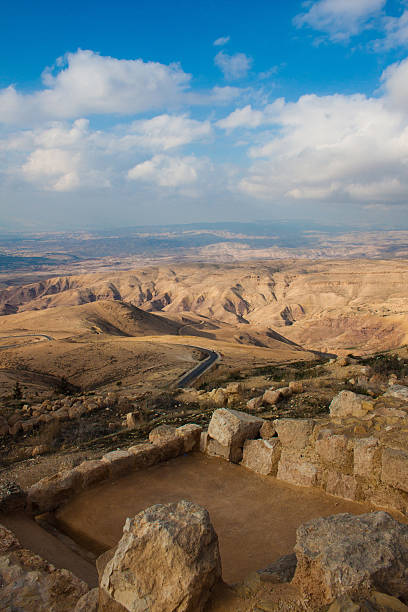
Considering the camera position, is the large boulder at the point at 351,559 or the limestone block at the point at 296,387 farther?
the limestone block at the point at 296,387

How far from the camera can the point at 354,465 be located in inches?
260

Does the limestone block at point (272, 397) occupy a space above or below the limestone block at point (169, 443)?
below

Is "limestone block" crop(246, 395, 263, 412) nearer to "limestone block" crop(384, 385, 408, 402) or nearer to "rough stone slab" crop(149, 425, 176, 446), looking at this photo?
"rough stone slab" crop(149, 425, 176, 446)

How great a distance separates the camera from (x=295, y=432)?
25.0 ft

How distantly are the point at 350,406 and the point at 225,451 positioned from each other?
10.6 feet

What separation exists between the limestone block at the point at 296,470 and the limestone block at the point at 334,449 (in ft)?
1.12

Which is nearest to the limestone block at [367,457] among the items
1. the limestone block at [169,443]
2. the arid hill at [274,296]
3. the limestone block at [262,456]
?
the limestone block at [262,456]

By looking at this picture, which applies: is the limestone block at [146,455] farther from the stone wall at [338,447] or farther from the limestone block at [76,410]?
the limestone block at [76,410]

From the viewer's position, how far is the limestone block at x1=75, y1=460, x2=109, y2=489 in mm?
7540

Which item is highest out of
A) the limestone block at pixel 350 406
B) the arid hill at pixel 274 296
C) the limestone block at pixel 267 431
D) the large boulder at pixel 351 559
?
the large boulder at pixel 351 559

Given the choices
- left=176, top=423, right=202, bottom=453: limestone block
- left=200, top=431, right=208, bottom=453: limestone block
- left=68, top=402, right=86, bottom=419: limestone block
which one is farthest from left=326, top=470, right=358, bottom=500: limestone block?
left=68, top=402, right=86, bottom=419: limestone block

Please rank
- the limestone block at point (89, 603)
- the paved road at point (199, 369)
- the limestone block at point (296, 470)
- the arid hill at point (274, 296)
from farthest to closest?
the arid hill at point (274, 296) < the paved road at point (199, 369) < the limestone block at point (296, 470) < the limestone block at point (89, 603)

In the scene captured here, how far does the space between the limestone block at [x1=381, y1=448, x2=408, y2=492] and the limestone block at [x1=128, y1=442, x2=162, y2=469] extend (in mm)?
4768

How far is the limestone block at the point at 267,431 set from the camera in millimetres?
8320
